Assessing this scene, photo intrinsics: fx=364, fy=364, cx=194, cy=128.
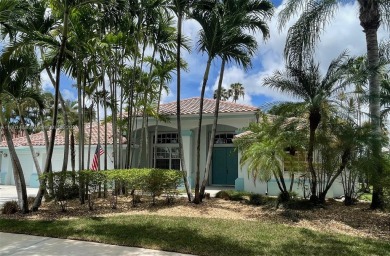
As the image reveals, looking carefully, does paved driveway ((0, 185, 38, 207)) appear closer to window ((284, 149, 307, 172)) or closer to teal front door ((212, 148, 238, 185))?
teal front door ((212, 148, 238, 185))

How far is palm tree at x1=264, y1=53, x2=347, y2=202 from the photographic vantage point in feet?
36.0

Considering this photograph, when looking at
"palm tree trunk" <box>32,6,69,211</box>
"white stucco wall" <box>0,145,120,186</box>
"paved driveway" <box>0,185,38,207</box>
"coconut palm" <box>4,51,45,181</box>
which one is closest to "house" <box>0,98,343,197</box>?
"white stucco wall" <box>0,145,120,186</box>

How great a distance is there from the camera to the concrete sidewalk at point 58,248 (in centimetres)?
670

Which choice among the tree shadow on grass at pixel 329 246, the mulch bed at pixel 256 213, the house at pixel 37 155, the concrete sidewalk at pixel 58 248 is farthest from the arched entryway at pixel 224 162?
the concrete sidewalk at pixel 58 248

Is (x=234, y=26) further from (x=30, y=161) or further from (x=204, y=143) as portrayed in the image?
(x=30, y=161)

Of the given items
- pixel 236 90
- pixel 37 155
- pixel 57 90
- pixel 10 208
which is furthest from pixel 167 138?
pixel 236 90

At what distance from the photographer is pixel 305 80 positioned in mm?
11359

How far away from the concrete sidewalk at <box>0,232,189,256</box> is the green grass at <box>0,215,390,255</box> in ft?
0.92

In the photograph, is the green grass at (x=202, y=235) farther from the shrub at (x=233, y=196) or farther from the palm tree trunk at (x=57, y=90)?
the shrub at (x=233, y=196)

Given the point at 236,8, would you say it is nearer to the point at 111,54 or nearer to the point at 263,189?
the point at 111,54

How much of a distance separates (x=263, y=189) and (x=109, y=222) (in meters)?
9.92

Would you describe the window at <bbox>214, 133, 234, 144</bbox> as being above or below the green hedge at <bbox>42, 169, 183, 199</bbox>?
above

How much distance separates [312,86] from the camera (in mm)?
11258

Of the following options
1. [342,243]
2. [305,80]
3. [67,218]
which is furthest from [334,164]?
[67,218]
